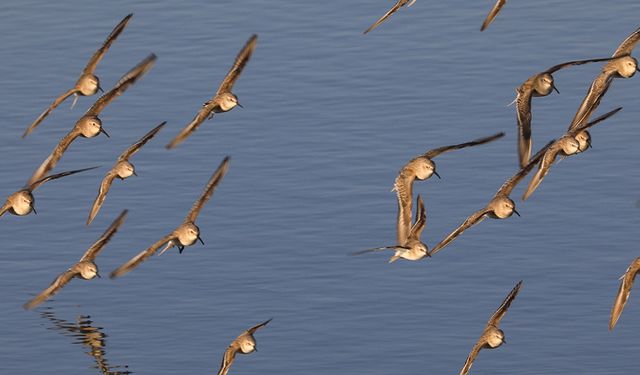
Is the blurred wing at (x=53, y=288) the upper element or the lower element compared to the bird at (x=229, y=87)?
lower

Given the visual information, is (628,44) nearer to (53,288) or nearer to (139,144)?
(139,144)

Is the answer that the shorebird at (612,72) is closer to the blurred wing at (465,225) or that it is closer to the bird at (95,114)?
the blurred wing at (465,225)

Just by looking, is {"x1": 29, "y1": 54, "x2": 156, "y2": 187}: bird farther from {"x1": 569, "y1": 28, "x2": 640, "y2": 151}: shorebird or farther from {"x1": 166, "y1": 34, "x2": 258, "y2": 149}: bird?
{"x1": 569, "y1": 28, "x2": 640, "y2": 151}: shorebird

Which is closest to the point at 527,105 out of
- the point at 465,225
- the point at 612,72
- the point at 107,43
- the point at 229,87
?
the point at 465,225

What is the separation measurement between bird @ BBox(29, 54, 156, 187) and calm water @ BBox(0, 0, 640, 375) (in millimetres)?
26305

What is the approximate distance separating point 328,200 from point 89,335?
12.4 metres

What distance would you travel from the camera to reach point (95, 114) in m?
57.3

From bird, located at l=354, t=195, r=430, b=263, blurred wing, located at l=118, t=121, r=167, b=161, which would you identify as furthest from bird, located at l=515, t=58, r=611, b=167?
blurred wing, located at l=118, t=121, r=167, b=161

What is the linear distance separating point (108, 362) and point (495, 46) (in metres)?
34.7

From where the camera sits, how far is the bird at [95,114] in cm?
5367

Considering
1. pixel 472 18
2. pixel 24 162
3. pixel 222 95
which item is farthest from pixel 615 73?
pixel 472 18

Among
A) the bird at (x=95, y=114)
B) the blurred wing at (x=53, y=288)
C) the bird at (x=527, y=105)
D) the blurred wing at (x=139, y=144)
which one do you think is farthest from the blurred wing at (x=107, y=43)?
the bird at (x=527, y=105)

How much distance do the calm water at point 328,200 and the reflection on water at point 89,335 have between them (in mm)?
260

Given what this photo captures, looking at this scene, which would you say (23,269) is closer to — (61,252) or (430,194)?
(61,252)
